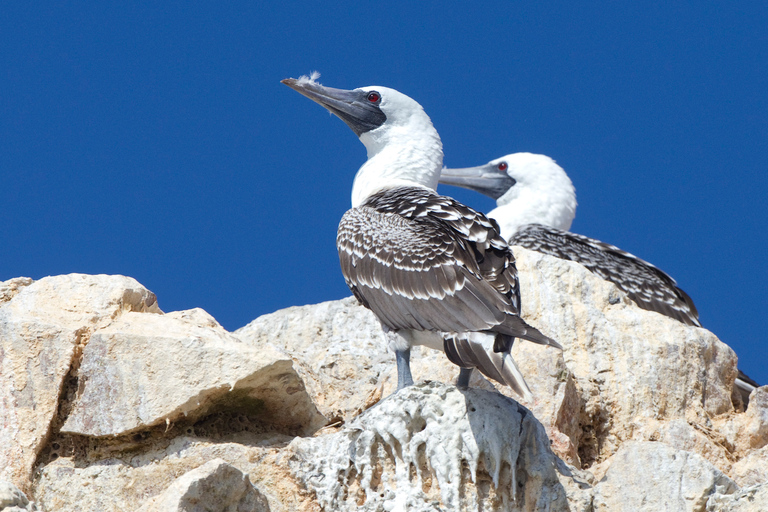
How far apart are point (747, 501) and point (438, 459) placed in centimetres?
189

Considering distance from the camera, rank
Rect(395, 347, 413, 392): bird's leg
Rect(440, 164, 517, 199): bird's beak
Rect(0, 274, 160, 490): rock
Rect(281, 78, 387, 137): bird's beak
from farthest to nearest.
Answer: Rect(440, 164, 517, 199): bird's beak < Rect(281, 78, 387, 137): bird's beak < Rect(395, 347, 413, 392): bird's leg < Rect(0, 274, 160, 490): rock

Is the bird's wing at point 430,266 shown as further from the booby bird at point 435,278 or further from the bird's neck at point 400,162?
the bird's neck at point 400,162

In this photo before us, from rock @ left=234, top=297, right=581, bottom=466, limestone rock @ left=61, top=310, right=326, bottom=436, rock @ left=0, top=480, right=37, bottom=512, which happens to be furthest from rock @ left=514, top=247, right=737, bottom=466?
rock @ left=0, top=480, right=37, bottom=512

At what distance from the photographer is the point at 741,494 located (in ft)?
19.3

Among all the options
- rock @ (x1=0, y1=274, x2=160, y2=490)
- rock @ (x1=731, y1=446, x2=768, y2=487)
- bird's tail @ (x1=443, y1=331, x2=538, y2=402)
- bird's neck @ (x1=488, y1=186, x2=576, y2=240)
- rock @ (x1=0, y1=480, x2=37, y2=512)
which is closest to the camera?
rock @ (x1=0, y1=480, x2=37, y2=512)

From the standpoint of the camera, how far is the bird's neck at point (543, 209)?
14.8 meters

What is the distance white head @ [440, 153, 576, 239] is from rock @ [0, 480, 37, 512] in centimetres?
944

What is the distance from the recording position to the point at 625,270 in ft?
39.7

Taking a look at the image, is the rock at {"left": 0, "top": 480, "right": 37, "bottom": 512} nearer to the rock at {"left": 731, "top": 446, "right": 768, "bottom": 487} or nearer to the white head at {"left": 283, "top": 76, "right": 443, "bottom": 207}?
the white head at {"left": 283, "top": 76, "right": 443, "bottom": 207}

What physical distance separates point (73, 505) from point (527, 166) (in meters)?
10.7

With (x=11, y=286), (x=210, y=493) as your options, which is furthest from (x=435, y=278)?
(x=11, y=286)

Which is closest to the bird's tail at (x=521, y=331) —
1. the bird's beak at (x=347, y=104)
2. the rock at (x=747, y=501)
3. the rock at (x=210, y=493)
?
the rock at (x=747, y=501)

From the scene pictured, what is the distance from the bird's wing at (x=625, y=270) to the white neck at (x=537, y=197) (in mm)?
1552

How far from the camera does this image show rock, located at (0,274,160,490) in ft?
21.8
